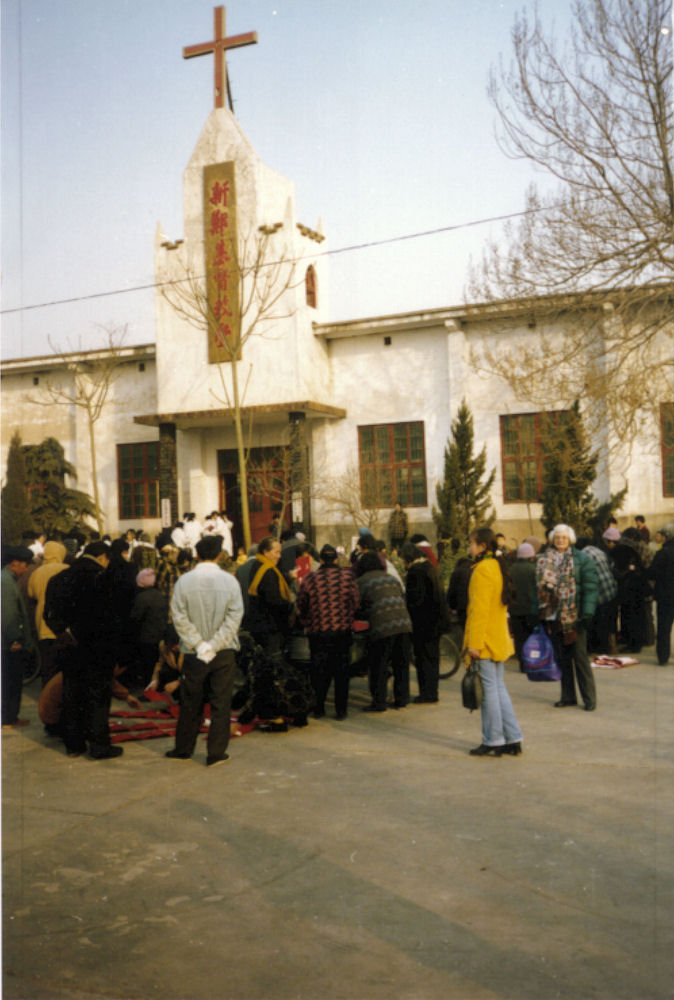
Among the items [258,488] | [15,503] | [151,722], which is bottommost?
[151,722]

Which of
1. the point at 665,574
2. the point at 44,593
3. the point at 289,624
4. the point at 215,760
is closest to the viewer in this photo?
the point at 215,760

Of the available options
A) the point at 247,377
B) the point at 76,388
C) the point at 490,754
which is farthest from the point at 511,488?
the point at 490,754

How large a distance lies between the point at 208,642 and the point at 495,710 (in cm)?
220

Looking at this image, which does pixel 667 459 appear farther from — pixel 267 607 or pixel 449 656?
pixel 267 607

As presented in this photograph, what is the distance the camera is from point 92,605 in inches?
301

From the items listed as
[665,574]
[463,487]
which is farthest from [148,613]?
[463,487]

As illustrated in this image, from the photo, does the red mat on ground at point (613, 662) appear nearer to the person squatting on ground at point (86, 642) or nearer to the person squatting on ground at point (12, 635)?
the person squatting on ground at point (86, 642)

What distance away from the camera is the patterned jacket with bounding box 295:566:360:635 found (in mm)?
9008

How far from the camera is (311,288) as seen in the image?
25.8 metres

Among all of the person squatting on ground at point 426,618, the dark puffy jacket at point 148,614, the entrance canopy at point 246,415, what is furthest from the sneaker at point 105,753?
the entrance canopy at point 246,415

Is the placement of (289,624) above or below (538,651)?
above

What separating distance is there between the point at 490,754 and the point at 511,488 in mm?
17506

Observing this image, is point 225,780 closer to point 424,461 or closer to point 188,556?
point 188,556

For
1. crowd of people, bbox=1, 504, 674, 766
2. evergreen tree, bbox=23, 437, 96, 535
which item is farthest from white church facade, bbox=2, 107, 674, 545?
crowd of people, bbox=1, 504, 674, 766
